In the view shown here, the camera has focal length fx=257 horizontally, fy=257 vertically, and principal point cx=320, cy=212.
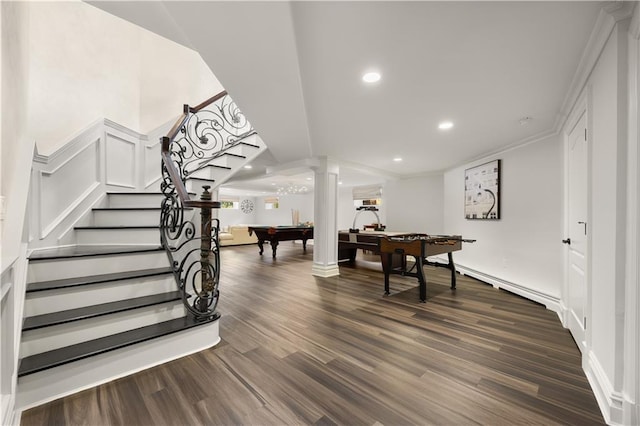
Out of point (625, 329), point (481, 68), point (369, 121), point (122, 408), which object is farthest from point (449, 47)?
point (122, 408)

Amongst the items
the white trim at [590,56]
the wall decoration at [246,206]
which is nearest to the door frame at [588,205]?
the white trim at [590,56]

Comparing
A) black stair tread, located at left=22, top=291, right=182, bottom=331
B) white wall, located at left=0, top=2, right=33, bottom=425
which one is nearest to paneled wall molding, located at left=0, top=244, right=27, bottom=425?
white wall, located at left=0, top=2, right=33, bottom=425

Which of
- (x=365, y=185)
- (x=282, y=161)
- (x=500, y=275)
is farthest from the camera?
(x=365, y=185)

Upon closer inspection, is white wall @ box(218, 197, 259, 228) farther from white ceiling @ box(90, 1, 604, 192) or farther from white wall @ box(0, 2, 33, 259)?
white wall @ box(0, 2, 33, 259)

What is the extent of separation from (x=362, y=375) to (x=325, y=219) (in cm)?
321

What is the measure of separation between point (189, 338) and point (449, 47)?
9.30 feet

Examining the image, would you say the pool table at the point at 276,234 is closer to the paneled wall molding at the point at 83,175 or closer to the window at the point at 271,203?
the paneled wall molding at the point at 83,175

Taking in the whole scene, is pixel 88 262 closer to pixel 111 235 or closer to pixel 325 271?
pixel 111 235

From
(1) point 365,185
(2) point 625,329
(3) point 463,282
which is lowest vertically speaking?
(3) point 463,282

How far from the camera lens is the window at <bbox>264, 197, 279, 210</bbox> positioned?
13203 mm

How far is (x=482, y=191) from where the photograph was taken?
15.1ft

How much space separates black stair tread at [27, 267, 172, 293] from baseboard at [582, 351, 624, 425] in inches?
121

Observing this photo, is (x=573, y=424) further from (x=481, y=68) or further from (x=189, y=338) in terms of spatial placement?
(x=189, y=338)

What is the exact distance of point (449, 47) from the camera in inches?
66.4
